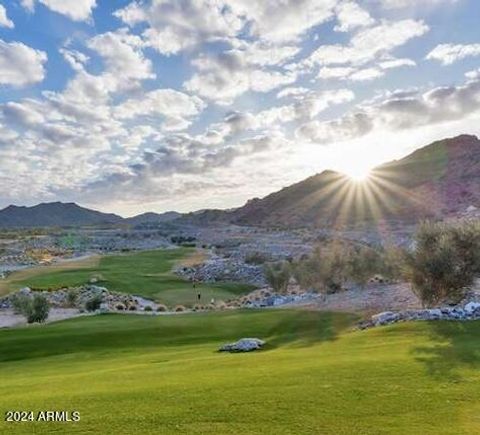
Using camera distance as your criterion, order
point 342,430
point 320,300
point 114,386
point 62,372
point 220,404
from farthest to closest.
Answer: point 320,300 < point 62,372 < point 114,386 < point 220,404 < point 342,430

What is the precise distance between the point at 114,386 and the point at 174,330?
19053mm

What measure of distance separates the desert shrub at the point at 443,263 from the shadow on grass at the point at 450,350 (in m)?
10.2

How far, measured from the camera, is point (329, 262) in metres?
58.7

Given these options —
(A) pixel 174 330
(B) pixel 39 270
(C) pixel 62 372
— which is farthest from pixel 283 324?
(B) pixel 39 270

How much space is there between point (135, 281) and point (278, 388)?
7271cm

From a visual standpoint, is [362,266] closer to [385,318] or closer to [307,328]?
[307,328]

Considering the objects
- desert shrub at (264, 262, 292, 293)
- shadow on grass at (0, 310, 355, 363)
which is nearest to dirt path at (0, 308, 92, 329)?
shadow on grass at (0, 310, 355, 363)

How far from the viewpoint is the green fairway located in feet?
42.3

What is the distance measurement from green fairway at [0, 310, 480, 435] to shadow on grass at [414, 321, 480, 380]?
0.04 meters

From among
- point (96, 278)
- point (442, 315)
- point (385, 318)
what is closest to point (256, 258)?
point (96, 278)

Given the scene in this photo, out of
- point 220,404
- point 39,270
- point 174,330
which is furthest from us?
point 39,270

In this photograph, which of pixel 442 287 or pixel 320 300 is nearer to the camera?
pixel 442 287

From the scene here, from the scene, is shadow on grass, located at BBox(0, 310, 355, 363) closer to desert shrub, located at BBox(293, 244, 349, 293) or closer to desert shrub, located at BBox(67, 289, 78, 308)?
desert shrub, located at BBox(293, 244, 349, 293)

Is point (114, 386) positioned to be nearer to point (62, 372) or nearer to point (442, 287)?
point (62, 372)
